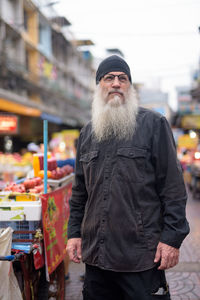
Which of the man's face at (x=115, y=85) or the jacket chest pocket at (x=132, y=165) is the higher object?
the man's face at (x=115, y=85)

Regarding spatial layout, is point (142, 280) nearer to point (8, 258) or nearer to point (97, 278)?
point (97, 278)

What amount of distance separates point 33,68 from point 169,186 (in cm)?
2273

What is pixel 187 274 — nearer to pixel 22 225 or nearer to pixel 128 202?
pixel 22 225

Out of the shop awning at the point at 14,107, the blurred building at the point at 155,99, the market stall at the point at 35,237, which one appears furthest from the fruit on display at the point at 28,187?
the blurred building at the point at 155,99

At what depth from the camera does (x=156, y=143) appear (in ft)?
7.18

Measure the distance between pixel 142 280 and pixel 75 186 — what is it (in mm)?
820

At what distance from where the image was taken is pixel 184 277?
4.74 meters

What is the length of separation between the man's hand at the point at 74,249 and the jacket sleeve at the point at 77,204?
0.03 metres

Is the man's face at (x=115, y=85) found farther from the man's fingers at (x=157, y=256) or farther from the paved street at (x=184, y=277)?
the paved street at (x=184, y=277)

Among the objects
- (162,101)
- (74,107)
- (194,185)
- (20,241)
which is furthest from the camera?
(162,101)

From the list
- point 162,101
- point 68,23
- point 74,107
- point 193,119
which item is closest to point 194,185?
point 193,119

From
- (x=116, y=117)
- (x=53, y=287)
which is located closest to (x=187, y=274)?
(x=53, y=287)

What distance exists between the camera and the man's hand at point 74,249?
2438 mm

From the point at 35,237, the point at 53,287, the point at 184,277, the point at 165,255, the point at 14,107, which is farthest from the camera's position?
the point at 14,107
